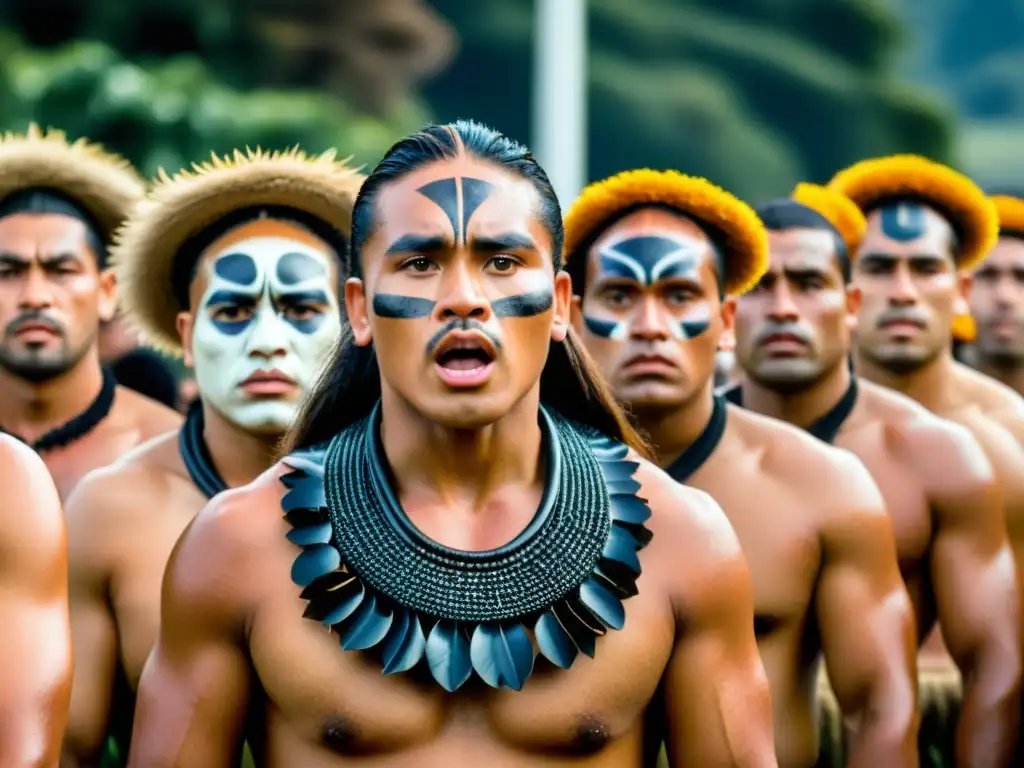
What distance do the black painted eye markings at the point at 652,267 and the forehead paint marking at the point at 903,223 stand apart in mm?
2036

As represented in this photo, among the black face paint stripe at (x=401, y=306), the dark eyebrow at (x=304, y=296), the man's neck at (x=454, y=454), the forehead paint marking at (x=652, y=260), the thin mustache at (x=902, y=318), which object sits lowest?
the man's neck at (x=454, y=454)

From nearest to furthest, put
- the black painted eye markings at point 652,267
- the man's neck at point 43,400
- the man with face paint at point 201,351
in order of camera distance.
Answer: the man with face paint at point 201,351 < the black painted eye markings at point 652,267 < the man's neck at point 43,400

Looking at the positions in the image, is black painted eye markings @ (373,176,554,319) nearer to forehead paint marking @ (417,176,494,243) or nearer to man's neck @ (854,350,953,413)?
forehead paint marking @ (417,176,494,243)

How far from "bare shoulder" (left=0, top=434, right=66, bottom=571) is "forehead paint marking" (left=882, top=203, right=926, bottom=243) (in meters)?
4.49

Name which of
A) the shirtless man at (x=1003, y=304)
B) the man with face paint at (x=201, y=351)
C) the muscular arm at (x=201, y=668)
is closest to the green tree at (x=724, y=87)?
the shirtless man at (x=1003, y=304)

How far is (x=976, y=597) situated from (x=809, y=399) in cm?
84

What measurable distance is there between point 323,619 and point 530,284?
744mm

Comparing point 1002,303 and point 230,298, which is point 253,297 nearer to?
point 230,298

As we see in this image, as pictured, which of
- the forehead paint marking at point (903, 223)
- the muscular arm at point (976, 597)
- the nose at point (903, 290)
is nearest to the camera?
the muscular arm at point (976, 597)

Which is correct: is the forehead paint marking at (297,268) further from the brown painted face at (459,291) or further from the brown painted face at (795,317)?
the brown painted face at (459,291)

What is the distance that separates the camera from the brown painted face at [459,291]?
3.76 meters

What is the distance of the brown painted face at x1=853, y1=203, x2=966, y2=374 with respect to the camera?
7.55 meters

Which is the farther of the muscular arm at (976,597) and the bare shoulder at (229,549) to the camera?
the muscular arm at (976,597)

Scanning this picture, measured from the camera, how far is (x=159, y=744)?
3.83 metres
